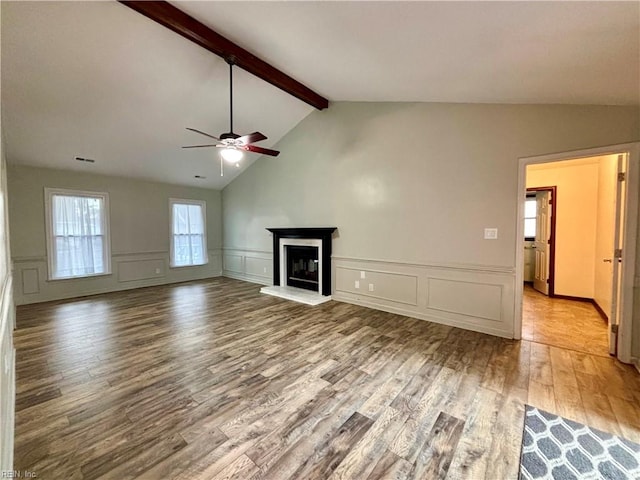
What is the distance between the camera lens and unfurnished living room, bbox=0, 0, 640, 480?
5.84 ft

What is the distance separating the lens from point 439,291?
12.9 feet

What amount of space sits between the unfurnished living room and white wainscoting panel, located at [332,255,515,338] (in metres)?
0.04

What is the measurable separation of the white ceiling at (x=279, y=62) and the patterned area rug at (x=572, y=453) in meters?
2.58

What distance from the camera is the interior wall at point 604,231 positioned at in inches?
152

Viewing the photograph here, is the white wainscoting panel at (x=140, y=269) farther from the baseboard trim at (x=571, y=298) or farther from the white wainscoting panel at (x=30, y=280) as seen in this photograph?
the baseboard trim at (x=571, y=298)

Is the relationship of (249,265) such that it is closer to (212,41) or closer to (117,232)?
(117,232)

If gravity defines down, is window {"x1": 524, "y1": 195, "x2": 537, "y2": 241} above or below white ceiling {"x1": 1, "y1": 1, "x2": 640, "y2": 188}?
below

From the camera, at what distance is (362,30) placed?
93.0 inches

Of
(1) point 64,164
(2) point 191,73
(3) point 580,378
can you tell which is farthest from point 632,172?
(1) point 64,164

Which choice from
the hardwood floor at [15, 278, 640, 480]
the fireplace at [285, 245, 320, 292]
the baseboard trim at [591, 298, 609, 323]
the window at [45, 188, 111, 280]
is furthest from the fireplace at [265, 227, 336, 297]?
the baseboard trim at [591, 298, 609, 323]

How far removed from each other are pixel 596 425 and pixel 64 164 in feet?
26.3

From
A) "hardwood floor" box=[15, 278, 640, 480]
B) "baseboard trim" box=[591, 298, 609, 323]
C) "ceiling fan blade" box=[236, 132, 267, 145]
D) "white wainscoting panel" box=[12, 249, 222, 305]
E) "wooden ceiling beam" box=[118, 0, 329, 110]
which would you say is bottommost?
"hardwood floor" box=[15, 278, 640, 480]

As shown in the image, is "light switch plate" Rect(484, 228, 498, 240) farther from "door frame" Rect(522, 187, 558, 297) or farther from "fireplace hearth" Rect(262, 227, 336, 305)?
"door frame" Rect(522, 187, 558, 297)

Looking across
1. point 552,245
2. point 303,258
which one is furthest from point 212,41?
point 552,245
